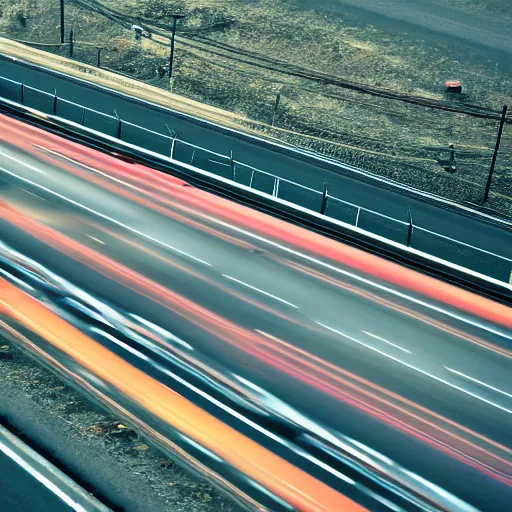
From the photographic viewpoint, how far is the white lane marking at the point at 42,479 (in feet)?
58.1

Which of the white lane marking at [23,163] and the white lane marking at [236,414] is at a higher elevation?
the white lane marking at [23,163]

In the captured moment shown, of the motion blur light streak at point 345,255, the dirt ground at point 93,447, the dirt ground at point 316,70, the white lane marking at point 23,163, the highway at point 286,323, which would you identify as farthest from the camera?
the dirt ground at point 316,70

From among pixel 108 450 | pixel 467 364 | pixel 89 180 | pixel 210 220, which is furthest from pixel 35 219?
pixel 467 364

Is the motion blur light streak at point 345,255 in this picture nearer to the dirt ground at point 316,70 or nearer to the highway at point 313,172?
the highway at point 313,172

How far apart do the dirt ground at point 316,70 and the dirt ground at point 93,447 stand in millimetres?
32177

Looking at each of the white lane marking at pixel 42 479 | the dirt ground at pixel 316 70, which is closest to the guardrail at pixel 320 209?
the dirt ground at pixel 316 70

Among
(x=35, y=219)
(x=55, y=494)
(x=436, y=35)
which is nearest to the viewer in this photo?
(x=55, y=494)

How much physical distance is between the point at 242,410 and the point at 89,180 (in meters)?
17.6

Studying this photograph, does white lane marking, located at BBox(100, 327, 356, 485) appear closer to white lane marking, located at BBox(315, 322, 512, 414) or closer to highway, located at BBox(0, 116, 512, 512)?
highway, located at BBox(0, 116, 512, 512)

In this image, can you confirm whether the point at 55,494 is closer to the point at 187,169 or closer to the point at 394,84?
the point at 187,169

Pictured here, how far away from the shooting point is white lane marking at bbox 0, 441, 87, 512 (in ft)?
58.1

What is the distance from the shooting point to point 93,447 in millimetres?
19578

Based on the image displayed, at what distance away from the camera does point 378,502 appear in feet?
61.6

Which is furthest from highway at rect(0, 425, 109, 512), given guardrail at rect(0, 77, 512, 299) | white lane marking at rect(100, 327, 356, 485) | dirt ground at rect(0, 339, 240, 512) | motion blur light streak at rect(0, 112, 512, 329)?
guardrail at rect(0, 77, 512, 299)
